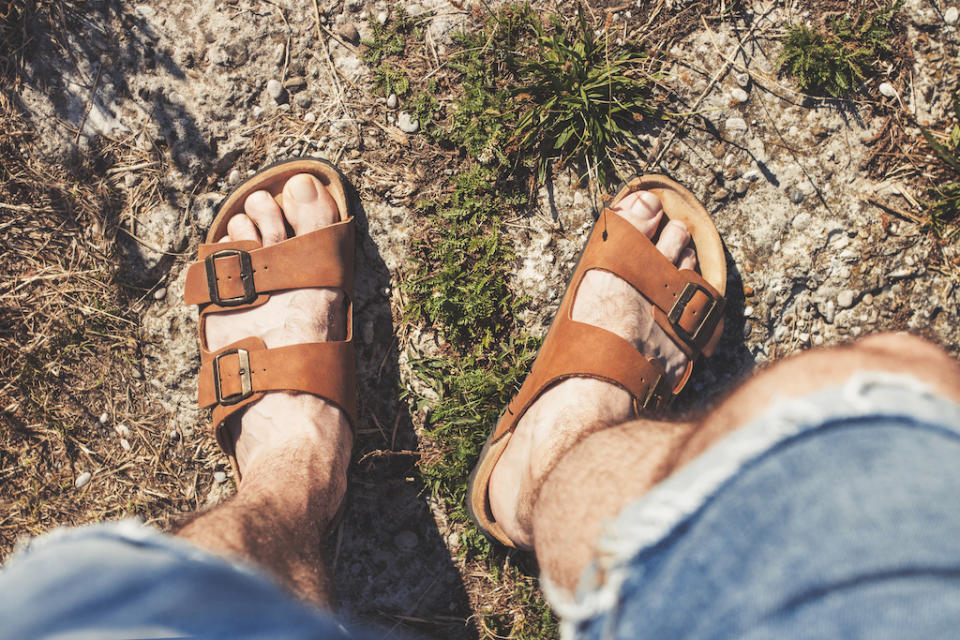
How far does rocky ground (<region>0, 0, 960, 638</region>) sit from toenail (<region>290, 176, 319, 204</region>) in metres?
0.16

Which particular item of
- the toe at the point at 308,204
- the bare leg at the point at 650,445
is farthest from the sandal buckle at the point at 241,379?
the bare leg at the point at 650,445

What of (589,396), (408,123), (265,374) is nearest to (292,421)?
(265,374)

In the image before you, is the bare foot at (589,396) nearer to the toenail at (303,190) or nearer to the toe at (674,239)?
the toe at (674,239)

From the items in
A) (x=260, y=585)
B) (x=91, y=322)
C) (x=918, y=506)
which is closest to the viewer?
(x=918, y=506)

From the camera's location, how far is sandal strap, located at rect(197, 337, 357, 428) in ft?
7.47

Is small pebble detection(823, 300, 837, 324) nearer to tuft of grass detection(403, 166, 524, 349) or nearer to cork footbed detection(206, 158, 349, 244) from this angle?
tuft of grass detection(403, 166, 524, 349)

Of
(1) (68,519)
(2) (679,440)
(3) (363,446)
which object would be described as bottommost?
(1) (68,519)

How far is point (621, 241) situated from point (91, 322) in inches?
87.8

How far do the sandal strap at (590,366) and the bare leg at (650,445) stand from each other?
50cm

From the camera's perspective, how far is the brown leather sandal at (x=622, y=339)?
2244 millimetres

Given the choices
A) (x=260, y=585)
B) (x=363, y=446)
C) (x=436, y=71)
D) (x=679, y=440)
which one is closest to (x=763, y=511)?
(x=679, y=440)

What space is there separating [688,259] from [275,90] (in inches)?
72.6

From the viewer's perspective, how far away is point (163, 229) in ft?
7.89

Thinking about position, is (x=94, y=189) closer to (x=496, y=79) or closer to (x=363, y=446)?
(x=363, y=446)
